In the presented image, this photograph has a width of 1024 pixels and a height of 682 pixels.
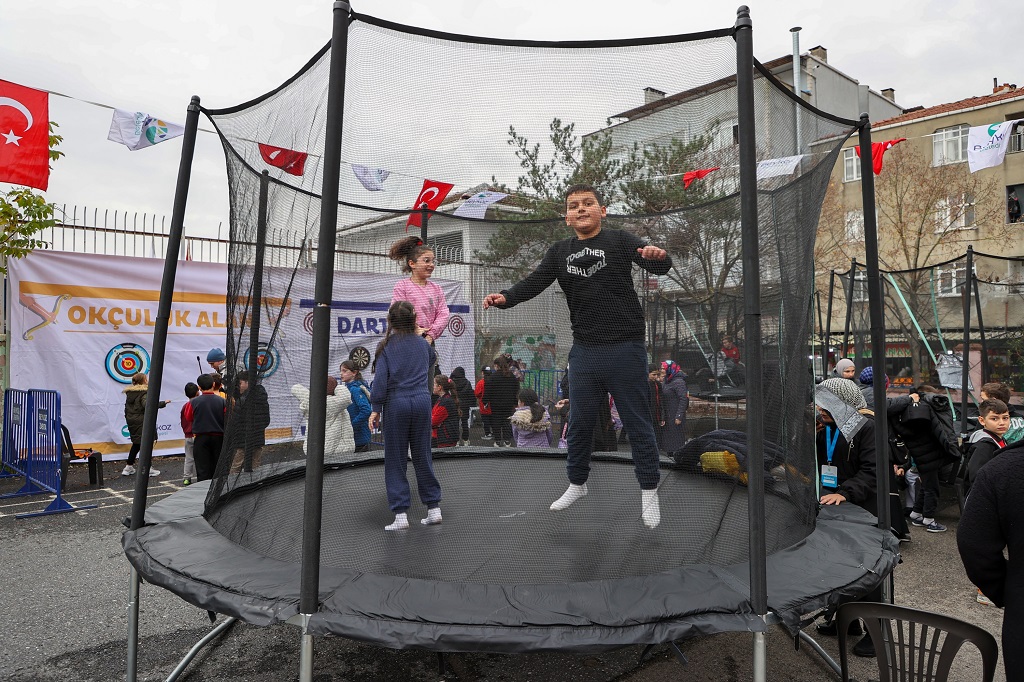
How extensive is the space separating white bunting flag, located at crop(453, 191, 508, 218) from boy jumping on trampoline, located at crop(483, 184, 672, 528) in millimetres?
233

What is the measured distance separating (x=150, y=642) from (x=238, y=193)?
1.96m

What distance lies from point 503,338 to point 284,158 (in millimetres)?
1061

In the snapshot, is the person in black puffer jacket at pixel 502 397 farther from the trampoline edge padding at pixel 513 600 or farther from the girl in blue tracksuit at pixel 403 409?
the trampoline edge padding at pixel 513 600

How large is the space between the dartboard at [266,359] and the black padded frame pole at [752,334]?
1734mm

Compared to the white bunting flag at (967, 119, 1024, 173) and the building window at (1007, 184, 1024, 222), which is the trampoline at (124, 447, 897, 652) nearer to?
the white bunting flag at (967, 119, 1024, 173)

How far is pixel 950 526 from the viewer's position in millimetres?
4922

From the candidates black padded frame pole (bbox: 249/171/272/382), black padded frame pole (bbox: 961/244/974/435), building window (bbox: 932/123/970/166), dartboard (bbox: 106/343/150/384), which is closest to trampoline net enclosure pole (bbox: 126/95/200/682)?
black padded frame pole (bbox: 249/171/272/382)

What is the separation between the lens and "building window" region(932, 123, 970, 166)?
15.9m

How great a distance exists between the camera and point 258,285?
2762mm

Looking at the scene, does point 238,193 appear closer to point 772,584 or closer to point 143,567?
point 143,567

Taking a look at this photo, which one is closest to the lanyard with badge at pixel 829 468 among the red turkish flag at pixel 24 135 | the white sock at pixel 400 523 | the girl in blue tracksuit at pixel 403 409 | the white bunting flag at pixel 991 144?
the girl in blue tracksuit at pixel 403 409

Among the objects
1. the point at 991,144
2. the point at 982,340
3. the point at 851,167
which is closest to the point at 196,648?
the point at 991,144

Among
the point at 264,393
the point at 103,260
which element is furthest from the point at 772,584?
the point at 103,260

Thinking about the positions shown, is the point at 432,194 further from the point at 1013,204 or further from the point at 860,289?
the point at 1013,204
